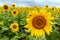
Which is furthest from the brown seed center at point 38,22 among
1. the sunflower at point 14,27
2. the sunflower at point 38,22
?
the sunflower at point 14,27

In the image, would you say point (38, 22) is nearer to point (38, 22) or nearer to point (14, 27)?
point (38, 22)

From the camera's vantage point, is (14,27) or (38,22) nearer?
(38,22)

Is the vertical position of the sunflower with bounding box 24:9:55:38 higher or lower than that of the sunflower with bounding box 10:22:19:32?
higher

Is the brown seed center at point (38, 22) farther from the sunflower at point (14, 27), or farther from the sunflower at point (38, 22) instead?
the sunflower at point (14, 27)

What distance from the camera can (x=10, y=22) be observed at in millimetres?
3809

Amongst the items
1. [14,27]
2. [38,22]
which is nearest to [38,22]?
[38,22]

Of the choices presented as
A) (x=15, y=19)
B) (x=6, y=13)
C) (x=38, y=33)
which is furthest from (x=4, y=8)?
(x=38, y=33)

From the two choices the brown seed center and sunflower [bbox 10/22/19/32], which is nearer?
the brown seed center

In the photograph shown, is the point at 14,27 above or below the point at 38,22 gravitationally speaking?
below

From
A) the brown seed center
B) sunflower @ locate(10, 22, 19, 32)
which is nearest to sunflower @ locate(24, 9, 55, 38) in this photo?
the brown seed center

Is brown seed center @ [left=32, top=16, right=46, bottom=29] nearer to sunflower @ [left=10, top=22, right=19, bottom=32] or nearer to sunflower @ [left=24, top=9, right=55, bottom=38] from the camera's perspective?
sunflower @ [left=24, top=9, right=55, bottom=38]

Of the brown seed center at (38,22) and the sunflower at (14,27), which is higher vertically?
the brown seed center at (38,22)

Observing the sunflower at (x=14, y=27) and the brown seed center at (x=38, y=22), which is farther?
the sunflower at (x=14, y=27)

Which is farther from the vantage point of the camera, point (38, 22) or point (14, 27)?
point (14, 27)
